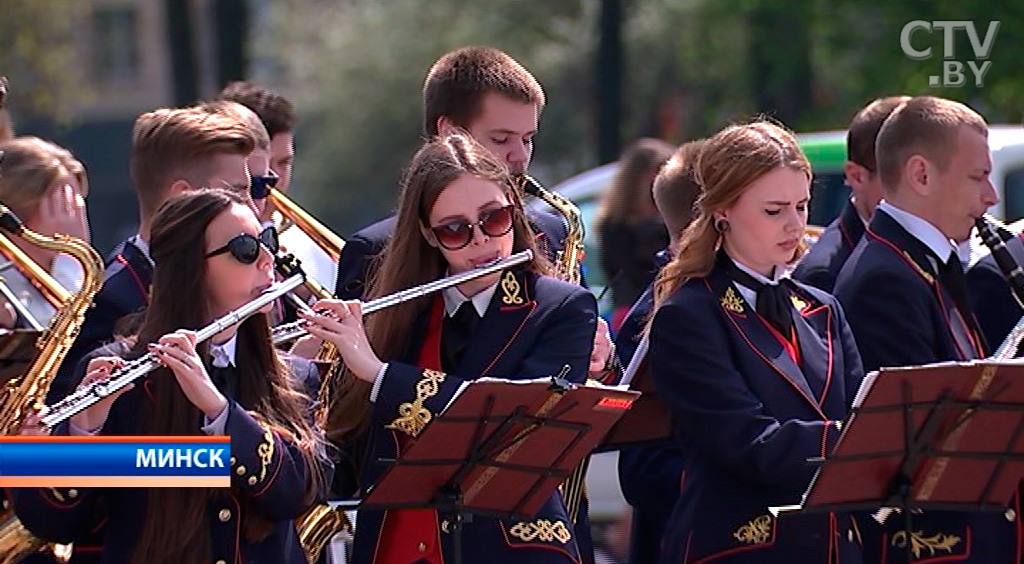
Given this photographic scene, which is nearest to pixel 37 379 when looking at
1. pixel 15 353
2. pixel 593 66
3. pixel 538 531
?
pixel 15 353

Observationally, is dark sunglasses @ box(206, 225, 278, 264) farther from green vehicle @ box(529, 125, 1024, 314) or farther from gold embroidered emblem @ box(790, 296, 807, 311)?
green vehicle @ box(529, 125, 1024, 314)

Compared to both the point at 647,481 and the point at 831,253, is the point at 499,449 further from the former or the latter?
Result: the point at 831,253

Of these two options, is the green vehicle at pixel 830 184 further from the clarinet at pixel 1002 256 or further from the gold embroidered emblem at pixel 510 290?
the gold embroidered emblem at pixel 510 290

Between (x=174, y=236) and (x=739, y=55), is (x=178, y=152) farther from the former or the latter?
(x=739, y=55)

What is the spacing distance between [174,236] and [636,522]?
1.70 meters

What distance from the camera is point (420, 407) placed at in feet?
14.3

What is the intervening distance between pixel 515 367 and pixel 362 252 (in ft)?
2.40

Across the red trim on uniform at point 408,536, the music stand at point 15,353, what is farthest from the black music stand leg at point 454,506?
the music stand at point 15,353

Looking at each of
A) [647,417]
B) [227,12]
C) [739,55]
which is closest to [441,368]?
[647,417]

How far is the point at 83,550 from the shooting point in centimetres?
443

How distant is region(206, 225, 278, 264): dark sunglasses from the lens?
14.3 feet

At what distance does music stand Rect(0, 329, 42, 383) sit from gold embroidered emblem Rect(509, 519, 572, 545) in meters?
1.30

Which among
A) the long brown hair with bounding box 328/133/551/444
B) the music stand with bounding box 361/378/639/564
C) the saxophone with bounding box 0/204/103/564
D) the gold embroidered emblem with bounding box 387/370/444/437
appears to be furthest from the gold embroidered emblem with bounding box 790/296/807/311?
the saxophone with bounding box 0/204/103/564

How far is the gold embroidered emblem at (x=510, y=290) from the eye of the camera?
4.57m
